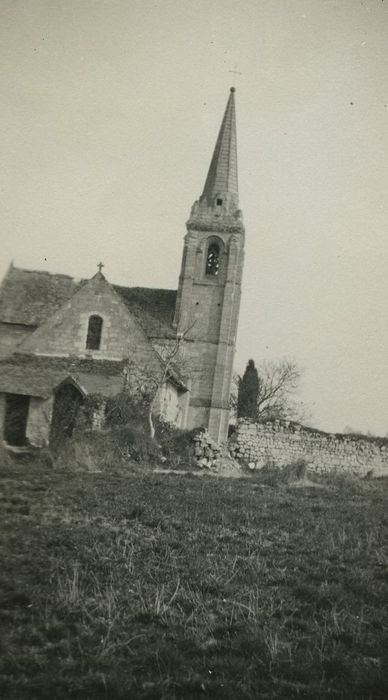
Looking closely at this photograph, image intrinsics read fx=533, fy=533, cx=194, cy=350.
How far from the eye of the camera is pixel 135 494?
1098cm

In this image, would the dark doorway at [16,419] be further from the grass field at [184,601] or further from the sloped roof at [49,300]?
the grass field at [184,601]

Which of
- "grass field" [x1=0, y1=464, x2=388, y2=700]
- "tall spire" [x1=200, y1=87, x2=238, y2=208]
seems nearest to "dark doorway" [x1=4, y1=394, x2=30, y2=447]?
"grass field" [x1=0, y1=464, x2=388, y2=700]

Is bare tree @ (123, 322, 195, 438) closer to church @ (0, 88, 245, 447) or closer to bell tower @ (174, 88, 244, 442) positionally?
church @ (0, 88, 245, 447)

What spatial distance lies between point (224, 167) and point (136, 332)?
1671 cm

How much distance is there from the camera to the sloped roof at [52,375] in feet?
67.3

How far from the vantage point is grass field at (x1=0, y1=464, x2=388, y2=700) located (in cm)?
396

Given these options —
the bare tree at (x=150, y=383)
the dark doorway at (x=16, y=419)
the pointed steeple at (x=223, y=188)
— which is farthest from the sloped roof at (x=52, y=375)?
the pointed steeple at (x=223, y=188)

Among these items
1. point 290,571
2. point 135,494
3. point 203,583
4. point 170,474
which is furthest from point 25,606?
point 170,474

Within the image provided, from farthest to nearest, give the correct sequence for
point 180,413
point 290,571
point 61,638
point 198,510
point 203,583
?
1. point 180,413
2. point 198,510
3. point 290,571
4. point 203,583
5. point 61,638

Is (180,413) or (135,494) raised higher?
(180,413)

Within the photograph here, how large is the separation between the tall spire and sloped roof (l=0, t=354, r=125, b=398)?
16.3 metres

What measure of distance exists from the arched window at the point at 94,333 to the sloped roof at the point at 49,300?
16.2 feet

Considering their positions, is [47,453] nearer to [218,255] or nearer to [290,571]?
[290,571]

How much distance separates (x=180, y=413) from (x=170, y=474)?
12396mm
